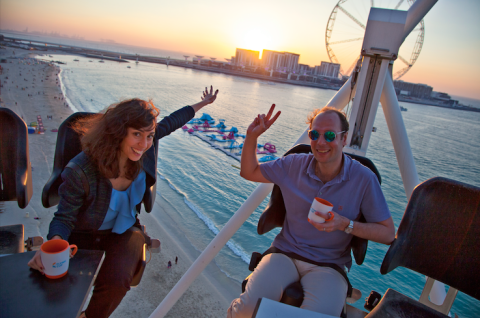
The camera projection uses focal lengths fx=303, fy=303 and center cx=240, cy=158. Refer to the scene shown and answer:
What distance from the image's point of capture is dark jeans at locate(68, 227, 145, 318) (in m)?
2.07

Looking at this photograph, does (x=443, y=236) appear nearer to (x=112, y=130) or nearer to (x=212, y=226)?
(x=112, y=130)

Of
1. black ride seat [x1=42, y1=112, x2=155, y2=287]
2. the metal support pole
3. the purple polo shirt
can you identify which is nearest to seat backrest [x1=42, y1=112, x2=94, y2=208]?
black ride seat [x1=42, y1=112, x2=155, y2=287]

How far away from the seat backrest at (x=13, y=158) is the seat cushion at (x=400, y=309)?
266 centimetres

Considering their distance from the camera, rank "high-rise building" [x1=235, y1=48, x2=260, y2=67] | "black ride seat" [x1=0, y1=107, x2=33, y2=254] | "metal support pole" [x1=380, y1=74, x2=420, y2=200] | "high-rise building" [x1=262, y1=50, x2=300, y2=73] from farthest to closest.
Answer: "high-rise building" [x1=235, y1=48, x2=260, y2=67]
"high-rise building" [x1=262, y1=50, x2=300, y2=73]
"metal support pole" [x1=380, y1=74, x2=420, y2=200]
"black ride seat" [x1=0, y1=107, x2=33, y2=254]

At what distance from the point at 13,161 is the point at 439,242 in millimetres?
3173

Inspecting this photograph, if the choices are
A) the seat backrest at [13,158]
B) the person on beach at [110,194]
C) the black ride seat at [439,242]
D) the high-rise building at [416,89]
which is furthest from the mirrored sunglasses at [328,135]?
the high-rise building at [416,89]

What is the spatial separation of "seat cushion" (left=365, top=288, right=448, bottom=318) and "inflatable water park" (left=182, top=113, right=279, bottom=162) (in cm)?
2075

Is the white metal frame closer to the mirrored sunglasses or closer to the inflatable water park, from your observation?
the mirrored sunglasses

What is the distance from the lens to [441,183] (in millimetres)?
1850

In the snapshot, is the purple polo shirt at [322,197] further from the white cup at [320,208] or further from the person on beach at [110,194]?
the person on beach at [110,194]

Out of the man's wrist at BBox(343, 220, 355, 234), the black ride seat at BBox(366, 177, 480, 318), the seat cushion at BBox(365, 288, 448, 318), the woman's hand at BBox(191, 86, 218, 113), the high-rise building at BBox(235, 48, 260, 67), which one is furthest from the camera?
the high-rise building at BBox(235, 48, 260, 67)

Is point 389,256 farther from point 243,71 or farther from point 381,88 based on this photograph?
point 243,71

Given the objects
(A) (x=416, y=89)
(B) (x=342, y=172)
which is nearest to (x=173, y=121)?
(B) (x=342, y=172)

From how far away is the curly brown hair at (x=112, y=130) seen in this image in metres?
2.20
